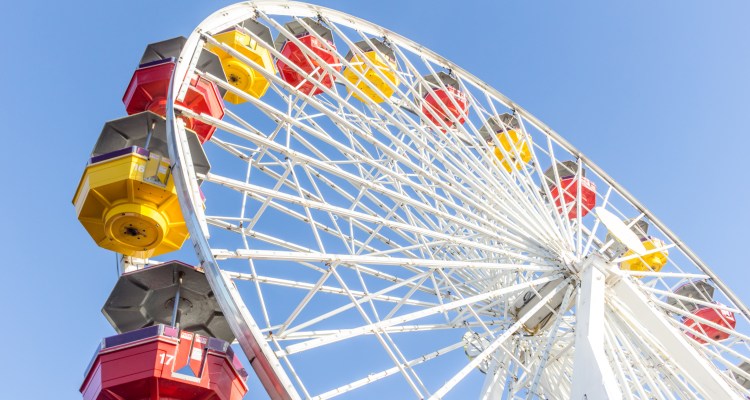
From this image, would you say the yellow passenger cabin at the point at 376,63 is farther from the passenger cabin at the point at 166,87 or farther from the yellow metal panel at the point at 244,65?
the passenger cabin at the point at 166,87

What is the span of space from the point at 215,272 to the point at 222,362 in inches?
64.5

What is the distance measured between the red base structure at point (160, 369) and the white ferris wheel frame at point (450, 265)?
1.26 m

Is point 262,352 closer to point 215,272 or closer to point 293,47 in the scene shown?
point 215,272

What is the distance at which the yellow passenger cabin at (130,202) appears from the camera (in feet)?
34.8

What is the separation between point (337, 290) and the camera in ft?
38.5

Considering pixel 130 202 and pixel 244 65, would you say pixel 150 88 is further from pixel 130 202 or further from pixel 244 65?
pixel 130 202

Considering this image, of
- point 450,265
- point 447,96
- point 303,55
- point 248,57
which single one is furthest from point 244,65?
point 450,265

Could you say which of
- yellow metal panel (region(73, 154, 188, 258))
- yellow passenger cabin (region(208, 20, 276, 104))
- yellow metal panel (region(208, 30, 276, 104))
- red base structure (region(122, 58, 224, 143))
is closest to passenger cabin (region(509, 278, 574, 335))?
yellow metal panel (region(73, 154, 188, 258))

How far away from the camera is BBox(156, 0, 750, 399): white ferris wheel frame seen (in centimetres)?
802

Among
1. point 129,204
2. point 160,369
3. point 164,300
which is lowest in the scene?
point 160,369

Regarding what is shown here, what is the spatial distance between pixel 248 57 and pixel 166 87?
189cm

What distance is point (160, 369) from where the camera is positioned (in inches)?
345

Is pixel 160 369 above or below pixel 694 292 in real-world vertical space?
below

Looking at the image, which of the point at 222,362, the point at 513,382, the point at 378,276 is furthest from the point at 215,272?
the point at 513,382
